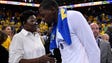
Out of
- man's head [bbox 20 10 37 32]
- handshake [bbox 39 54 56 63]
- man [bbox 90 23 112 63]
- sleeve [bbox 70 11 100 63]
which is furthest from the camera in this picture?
man [bbox 90 23 112 63]

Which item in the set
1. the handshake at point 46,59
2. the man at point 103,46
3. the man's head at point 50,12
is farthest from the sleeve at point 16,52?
the man's head at point 50,12

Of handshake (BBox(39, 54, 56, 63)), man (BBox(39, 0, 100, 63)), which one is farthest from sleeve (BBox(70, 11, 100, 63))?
handshake (BBox(39, 54, 56, 63))

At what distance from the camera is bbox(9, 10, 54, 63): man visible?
16.3 ft

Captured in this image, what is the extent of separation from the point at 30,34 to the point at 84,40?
1.99 m

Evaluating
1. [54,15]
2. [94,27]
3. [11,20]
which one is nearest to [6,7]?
[11,20]

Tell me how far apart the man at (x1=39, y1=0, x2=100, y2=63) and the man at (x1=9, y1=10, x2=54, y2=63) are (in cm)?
157

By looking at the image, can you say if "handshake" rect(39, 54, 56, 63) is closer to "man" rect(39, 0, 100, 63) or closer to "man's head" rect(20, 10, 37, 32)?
"man's head" rect(20, 10, 37, 32)

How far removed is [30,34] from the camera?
5188 millimetres

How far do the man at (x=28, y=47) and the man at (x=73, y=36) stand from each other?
1568 mm

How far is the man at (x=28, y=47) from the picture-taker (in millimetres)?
4961

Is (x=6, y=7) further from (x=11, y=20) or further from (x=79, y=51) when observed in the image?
(x=79, y=51)

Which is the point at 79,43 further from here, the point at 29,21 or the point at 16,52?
the point at 29,21

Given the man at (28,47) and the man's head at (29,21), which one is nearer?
the man at (28,47)

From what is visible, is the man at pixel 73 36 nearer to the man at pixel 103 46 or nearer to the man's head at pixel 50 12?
the man's head at pixel 50 12
